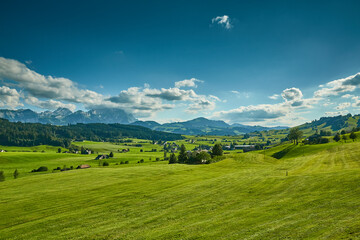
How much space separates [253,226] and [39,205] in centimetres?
3775

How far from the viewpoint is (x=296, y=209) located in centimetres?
2325

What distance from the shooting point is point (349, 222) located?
17.2 m

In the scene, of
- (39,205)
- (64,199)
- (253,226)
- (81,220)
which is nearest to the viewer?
(253,226)

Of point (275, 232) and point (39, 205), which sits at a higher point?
point (275, 232)

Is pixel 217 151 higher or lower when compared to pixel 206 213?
higher

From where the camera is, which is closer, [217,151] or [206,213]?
[206,213]

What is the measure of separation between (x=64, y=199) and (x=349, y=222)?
44985 millimetres

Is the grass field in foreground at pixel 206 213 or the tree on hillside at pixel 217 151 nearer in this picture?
the grass field in foreground at pixel 206 213

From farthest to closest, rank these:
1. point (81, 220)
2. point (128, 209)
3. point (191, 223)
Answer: point (128, 209), point (81, 220), point (191, 223)

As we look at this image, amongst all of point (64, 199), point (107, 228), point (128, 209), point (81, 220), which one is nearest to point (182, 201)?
point (128, 209)

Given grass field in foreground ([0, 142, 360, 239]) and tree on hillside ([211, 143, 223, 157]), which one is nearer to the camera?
grass field in foreground ([0, 142, 360, 239])

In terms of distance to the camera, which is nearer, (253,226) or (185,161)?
(253,226)

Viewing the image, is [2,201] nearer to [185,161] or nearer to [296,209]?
[296,209]

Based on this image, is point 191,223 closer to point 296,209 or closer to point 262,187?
point 296,209
